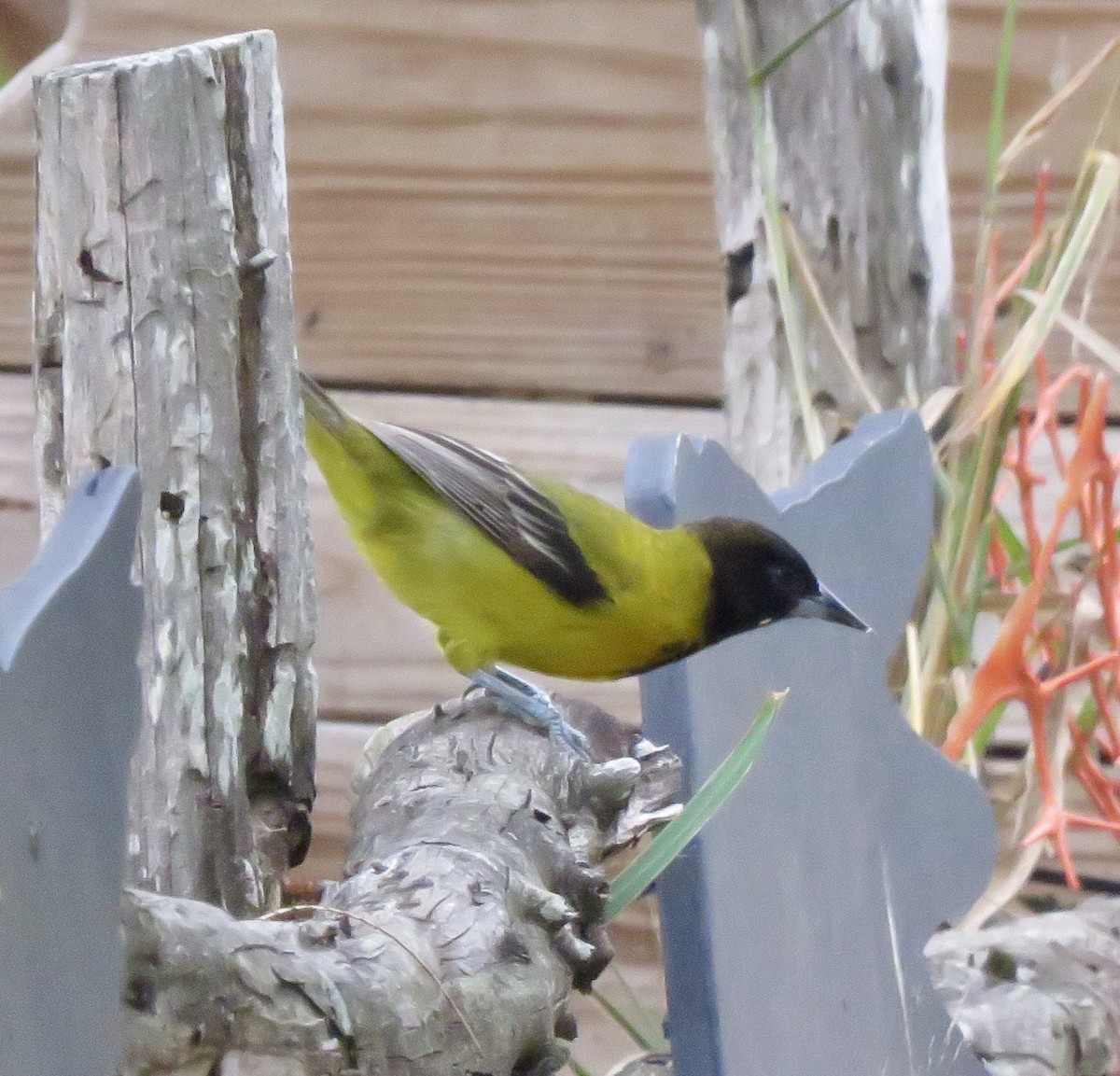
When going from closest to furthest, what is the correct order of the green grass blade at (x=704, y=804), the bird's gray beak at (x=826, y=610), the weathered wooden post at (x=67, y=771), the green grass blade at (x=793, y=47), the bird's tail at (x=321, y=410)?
the weathered wooden post at (x=67, y=771)
the green grass blade at (x=704, y=804)
the bird's gray beak at (x=826, y=610)
the green grass blade at (x=793, y=47)
the bird's tail at (x=321, y=410)

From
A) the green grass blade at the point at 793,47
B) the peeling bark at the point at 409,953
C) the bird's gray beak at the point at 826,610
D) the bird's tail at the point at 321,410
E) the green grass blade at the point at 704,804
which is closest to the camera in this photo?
the peeling bark at the point at 409,953

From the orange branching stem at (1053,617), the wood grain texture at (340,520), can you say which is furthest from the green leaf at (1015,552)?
the wood grain texture at (340,520)

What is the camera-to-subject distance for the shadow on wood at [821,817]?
1.11 m

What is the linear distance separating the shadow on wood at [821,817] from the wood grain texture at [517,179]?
662 mm

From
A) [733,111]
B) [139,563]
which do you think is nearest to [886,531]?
[733,111]

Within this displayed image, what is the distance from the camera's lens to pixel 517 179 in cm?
203

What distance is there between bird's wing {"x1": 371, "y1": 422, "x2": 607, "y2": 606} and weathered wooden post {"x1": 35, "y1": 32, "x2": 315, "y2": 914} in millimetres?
623

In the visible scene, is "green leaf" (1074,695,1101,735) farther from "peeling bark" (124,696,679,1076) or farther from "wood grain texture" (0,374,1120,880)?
"peeling bark" (124,696,679,1076)

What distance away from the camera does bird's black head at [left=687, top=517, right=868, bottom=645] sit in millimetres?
1415

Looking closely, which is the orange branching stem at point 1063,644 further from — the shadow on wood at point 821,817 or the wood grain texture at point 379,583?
the wood grain texture at point 379,583

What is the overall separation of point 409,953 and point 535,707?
0.62 m

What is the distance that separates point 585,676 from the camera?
70.3 inches

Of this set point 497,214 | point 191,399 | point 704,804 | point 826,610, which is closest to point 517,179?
point 497,214

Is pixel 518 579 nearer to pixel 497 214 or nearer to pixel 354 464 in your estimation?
pixel 354 464
